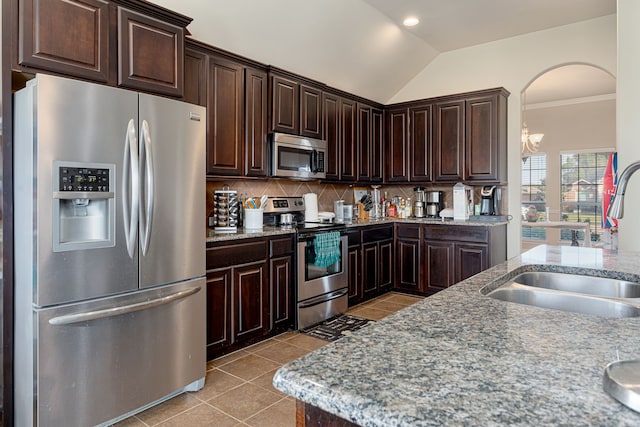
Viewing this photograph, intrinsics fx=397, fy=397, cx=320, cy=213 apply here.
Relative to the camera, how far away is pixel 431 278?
15.4ft

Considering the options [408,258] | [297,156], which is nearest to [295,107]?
[297,156]

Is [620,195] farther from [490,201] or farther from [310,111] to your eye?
[490,201]

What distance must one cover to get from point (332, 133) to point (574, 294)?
3455 mm

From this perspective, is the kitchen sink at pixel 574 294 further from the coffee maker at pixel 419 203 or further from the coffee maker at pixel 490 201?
the coffee maker at pixel 419 203

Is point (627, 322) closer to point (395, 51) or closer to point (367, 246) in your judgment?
point (367, 246)

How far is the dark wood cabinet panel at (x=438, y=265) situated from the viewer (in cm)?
456

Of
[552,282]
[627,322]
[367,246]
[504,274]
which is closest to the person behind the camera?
[627,322]

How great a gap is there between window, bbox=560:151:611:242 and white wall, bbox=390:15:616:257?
3.81 m

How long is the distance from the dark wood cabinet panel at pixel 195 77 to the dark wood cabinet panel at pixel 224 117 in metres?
0.05

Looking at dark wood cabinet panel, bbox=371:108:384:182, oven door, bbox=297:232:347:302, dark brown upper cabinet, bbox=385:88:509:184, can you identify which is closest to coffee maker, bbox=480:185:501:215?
dark brown upper cabinet, bbox=385:88:509:184

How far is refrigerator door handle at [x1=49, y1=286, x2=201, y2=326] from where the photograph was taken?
6.08 feet

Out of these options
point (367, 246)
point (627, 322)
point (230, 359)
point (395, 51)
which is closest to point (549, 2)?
point (395, 51)

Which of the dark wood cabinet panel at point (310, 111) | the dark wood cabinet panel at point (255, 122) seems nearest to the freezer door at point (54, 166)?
the dark wood cabinet panel at point (255, 122)

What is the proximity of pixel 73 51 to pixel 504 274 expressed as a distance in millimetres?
A: 2316
